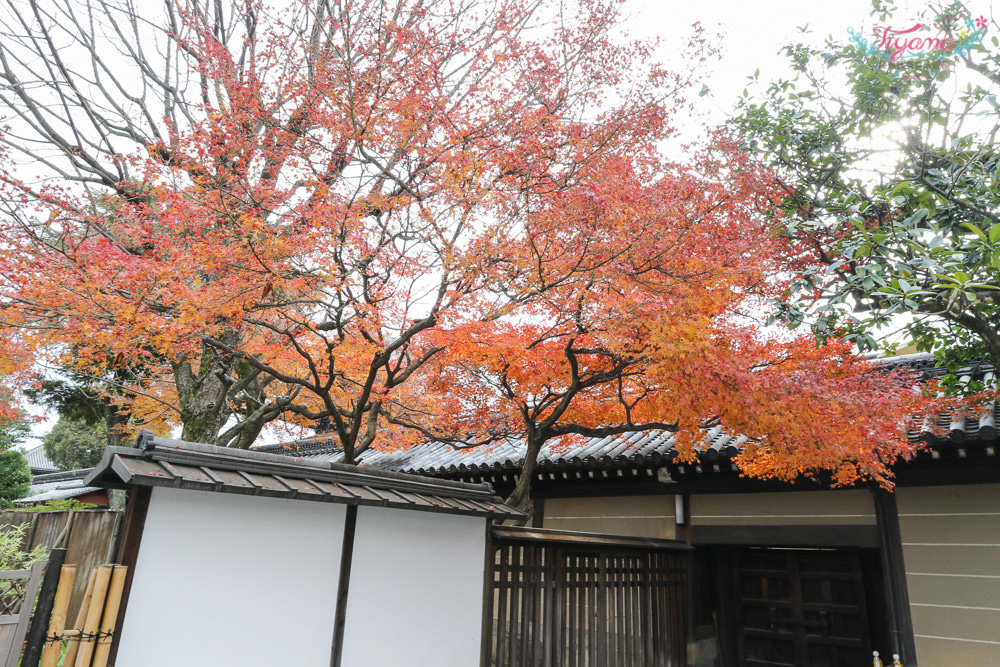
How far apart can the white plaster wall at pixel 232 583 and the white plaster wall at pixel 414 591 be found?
30cm

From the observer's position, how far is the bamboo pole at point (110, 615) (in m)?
3.85

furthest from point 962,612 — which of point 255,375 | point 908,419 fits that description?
point 255,375

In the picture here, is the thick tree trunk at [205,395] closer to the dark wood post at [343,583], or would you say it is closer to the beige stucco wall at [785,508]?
the dark wood post at [343,583]

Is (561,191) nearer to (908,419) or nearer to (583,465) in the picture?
(583,465)

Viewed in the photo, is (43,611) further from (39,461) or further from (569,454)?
(39,461)

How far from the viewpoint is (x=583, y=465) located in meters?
9.72

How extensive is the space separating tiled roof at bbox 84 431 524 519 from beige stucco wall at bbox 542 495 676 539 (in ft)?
15.8

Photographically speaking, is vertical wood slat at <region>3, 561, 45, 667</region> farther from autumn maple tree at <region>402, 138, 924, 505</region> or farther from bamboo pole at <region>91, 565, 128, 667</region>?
autumn maple tree at <region>402, 138, 924, 505</region>

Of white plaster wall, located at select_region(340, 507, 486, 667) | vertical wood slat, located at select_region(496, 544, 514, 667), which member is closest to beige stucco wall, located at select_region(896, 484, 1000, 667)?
vertical wood slat, located at select_region(496, 544, 514, 667)

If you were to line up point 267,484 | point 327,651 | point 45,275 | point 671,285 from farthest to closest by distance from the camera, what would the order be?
point 45,275 → point 671,285 → point 327,651 → point 267,484

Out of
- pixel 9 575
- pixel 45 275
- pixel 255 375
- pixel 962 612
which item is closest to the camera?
pixel 9 575

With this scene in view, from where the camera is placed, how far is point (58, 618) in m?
3.84

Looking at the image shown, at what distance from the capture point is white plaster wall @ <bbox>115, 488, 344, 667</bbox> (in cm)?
420

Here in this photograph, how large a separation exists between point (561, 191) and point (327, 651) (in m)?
5.66
